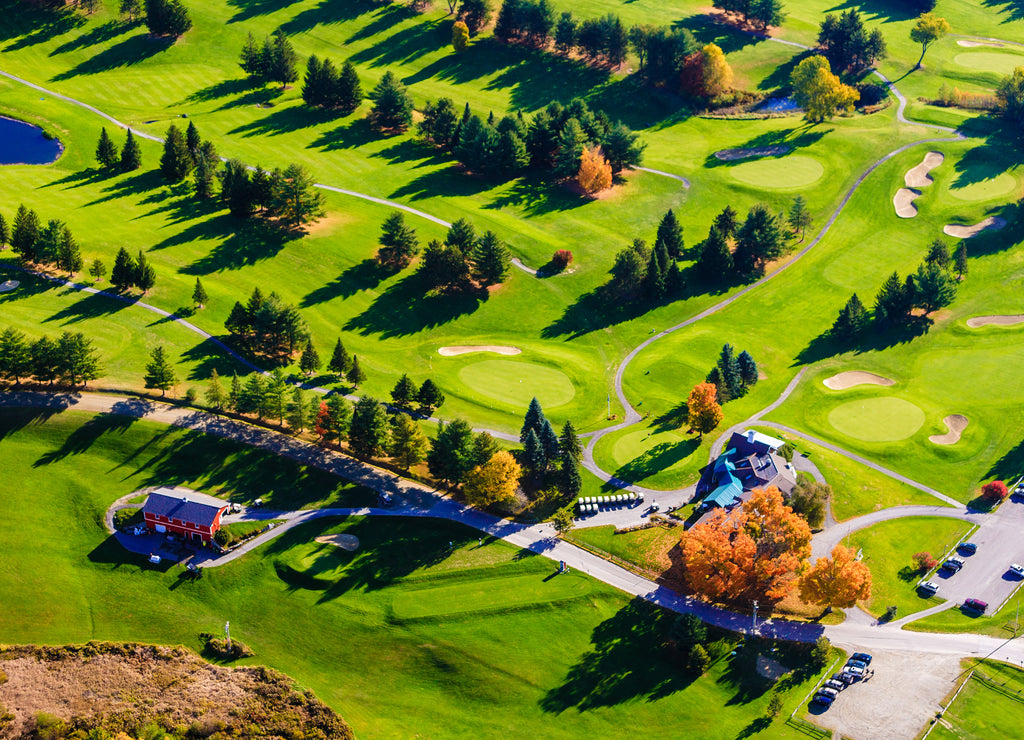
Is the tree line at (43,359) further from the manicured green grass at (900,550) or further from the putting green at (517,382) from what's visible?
the manicured green grass at (900,550)

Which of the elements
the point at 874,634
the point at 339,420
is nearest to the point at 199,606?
the point at 339,420

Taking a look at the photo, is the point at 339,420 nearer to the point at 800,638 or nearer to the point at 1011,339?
the point at 800,638

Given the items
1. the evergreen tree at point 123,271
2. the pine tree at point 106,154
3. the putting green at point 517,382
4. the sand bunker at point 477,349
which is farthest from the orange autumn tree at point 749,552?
the pine tree at point 106,154

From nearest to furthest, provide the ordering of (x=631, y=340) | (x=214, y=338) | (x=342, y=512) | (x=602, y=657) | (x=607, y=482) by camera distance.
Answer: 1. (x=602, y=657)
2. (x=342, y=512)
3. (x=607, y=482)
4. (x=214, y=338)
5. (x=631, y=340)

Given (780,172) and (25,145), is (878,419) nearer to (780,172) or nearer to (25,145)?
(780,172)

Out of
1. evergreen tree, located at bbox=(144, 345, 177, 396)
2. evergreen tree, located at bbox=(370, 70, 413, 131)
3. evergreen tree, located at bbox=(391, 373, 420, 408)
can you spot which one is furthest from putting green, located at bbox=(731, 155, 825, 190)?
evergreen tree, located at bbox=(144, 345, 177, 396)

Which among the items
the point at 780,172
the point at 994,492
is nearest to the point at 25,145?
the point at 780,172
